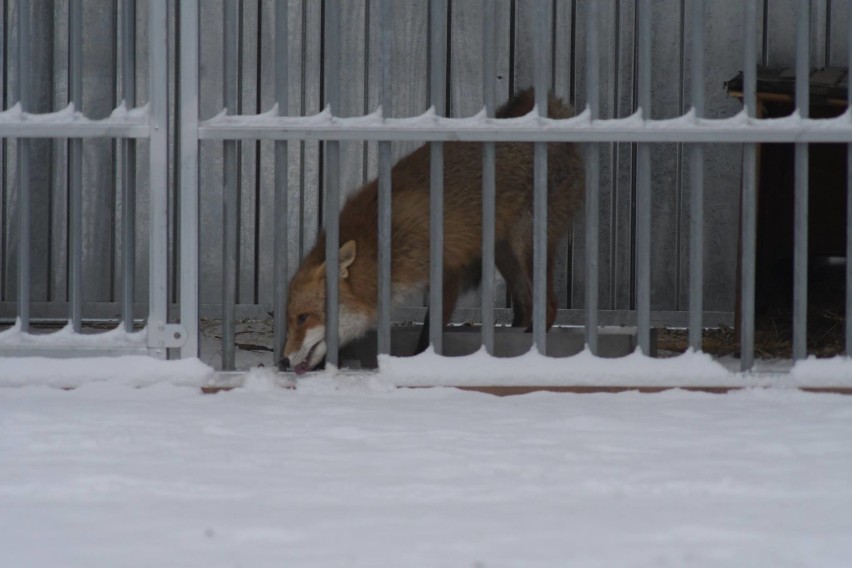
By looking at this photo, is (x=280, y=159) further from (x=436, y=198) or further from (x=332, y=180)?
(x=436, y=198)

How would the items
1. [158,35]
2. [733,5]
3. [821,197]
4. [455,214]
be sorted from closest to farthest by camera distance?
[158,35], [455,214], [821,197], [733,5]

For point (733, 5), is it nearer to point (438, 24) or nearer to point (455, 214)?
point (455, 214)

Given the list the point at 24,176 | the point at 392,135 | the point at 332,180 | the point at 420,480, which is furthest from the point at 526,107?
the point at 420,480

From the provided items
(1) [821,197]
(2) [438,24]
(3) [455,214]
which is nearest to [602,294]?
(1) [821,197]

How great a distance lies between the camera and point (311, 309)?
581cm

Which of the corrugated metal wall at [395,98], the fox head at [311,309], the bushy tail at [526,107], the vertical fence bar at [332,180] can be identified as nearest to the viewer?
the vertical fence bar at [332,180]

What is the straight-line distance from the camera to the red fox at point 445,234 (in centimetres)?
585

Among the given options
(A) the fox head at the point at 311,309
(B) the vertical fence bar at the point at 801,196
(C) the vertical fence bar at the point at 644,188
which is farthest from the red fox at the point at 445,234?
(B) the vertical fence bar at the point at 801,196

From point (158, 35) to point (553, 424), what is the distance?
252 centimetres

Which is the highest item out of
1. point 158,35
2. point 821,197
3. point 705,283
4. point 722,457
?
point 158,35

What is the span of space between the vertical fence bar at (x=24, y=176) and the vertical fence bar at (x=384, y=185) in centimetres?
165

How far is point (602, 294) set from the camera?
826cm

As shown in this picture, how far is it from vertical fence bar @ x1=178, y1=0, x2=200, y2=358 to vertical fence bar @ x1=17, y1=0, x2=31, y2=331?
29.0 inches

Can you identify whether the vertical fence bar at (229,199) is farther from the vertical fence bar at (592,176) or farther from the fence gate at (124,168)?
the vertical fence bar at (592,176)
